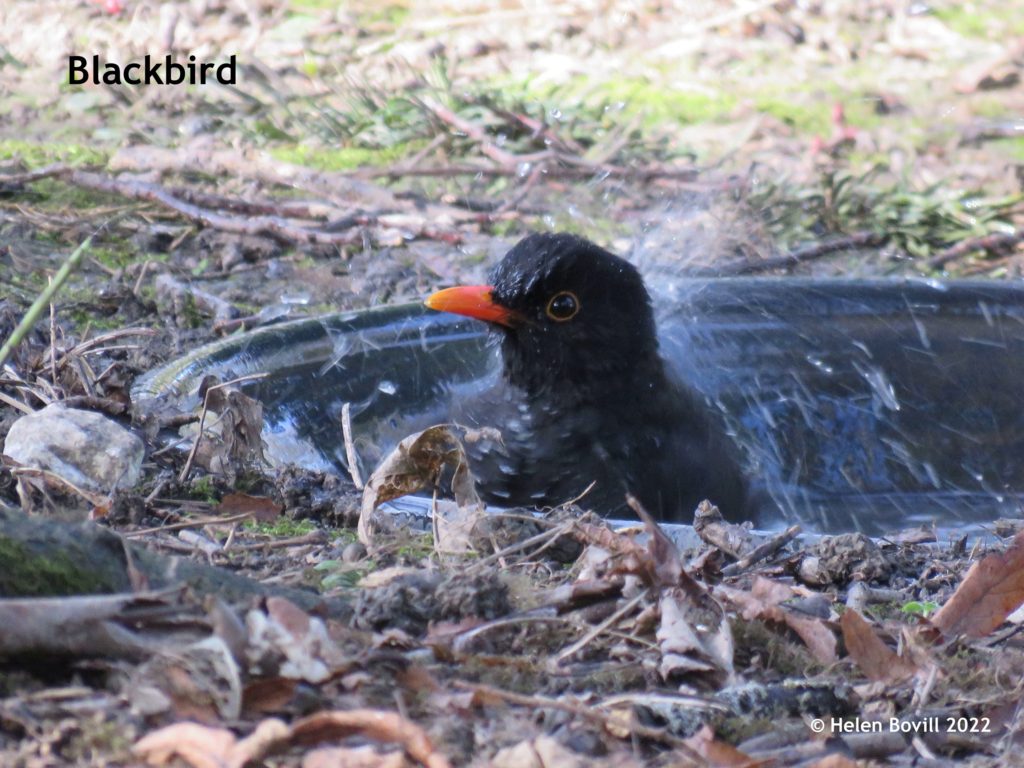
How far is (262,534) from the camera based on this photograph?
332 cm

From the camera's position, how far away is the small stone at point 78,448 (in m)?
3.50

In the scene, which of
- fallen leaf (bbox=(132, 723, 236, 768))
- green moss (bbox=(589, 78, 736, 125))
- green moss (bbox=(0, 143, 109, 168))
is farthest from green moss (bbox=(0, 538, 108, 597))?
green moss (bbox=(589, 78, 736, 125))

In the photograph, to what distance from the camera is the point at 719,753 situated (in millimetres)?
2189

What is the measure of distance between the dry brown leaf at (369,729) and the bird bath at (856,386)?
316cm

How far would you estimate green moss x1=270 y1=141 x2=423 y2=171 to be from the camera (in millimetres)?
8172

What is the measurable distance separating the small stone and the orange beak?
1.34m

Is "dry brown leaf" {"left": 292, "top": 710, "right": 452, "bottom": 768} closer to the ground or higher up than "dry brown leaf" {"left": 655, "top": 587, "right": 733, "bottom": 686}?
higher up

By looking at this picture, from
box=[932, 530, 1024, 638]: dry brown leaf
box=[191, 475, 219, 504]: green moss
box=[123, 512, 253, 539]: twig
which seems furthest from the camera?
box=[191, 475, 219, 504]: green moss

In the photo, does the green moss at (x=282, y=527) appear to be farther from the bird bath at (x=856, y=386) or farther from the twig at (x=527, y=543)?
the bird bath at (x=856, y=386)

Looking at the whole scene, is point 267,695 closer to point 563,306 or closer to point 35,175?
point 563,306

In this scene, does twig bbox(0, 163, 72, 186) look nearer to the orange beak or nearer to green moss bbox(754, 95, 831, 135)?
the orange beak

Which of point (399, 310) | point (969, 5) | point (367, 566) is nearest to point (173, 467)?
point (367, 566)

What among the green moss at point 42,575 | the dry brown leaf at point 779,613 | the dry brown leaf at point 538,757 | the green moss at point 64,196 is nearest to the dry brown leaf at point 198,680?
the green moss at point 42,575

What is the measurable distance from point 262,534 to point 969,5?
9300mm
